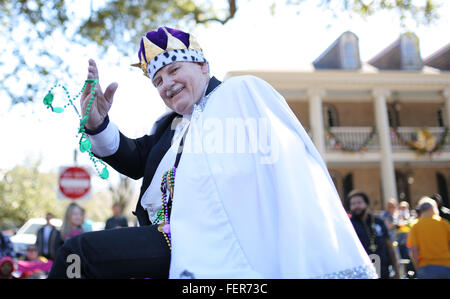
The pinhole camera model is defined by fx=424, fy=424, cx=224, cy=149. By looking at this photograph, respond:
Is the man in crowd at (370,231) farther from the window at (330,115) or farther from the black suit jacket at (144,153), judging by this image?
the window at (330,115)

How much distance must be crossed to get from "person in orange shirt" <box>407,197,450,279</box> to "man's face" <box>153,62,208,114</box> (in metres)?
4.96

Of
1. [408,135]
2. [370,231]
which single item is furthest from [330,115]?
[370,231]

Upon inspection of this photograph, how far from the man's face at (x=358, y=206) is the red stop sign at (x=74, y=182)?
177 inches

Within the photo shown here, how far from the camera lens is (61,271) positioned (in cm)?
153

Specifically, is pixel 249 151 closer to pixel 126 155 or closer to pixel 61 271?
pixel 61 271

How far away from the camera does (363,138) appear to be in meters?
20.7

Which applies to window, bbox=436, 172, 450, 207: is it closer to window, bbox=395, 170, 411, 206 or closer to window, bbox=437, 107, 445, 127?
window, bbox=395, 170, 411, 206

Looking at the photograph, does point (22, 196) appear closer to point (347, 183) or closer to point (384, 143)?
point (347, 183)

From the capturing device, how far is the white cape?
1.38 metres

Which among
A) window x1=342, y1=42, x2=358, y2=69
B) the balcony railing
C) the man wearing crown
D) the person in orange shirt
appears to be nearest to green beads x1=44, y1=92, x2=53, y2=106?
the man wearing crown

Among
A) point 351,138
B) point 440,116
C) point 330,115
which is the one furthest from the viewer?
point 440,116

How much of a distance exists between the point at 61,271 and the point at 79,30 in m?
7.32

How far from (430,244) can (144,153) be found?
484 cm

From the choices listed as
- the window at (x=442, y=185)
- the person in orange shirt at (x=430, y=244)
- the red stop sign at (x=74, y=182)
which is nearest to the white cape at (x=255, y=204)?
the person in orange shirt at (x=430, y=244)
